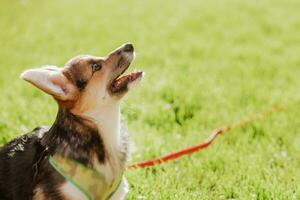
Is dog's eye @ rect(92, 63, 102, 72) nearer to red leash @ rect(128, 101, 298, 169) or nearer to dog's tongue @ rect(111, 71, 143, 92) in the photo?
dog's tongue @ rect(111, 71, 143, 92)

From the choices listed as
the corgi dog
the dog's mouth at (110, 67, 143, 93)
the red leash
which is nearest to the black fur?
the corgi dog

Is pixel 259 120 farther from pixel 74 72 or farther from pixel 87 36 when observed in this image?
pixel 87 36

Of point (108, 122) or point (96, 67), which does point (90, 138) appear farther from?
point (96, 67)

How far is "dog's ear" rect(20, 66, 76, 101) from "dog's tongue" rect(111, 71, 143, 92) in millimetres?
320

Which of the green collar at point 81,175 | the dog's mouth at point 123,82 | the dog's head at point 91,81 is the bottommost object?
the green collar at point 81,175

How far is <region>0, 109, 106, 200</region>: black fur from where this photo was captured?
415 centimetres

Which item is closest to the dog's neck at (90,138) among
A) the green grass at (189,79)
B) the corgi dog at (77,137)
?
the corgi dog at (77,137)

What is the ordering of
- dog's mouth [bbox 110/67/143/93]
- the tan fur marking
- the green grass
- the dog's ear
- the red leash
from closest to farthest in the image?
1. the dog's ear
2. the tan fur marking
3. dog's mouth [bbox 110/67/143/93]
4. the green grass
5. the red leash

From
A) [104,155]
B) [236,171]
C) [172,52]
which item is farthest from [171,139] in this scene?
[172,52]

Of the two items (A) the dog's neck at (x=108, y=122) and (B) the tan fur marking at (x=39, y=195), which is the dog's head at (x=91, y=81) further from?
(B) the tan fur marking at (x=39, y=195)

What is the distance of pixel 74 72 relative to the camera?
4.32 meters

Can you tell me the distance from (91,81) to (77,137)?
432mm

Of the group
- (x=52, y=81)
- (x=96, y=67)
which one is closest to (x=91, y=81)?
(x=96, y=67)

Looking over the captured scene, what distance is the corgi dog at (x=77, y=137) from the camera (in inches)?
162
